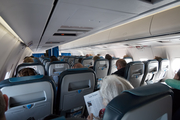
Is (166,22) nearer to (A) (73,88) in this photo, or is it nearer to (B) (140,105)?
(A) (73,88)

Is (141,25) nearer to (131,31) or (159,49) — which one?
(131,31)

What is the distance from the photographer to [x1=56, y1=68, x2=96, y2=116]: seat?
1.66 meters

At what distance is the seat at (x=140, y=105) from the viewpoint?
514 millimetres

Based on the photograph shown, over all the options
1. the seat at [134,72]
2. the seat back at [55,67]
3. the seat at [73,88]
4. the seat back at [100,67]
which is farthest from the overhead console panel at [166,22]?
the seat back at [55,67]

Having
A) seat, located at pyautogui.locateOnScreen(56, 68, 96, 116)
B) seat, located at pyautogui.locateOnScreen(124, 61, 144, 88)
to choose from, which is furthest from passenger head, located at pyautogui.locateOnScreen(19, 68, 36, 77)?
seat, located at pyautogui.locateOnScreen(124, 61, 144, 88)

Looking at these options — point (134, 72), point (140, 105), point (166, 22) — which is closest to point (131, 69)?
point (134, 72)

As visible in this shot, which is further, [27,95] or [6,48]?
[6,48]

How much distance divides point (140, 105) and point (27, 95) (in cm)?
132

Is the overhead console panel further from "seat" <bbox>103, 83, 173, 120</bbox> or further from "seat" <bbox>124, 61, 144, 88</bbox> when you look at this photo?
"seat" <bbox>103, 83, 173, 120</bbox>

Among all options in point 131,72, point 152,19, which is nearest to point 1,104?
point 131,72

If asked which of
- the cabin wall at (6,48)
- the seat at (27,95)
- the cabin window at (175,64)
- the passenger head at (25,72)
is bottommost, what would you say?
the cabin window at (175,64)

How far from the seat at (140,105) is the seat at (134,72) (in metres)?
1.95

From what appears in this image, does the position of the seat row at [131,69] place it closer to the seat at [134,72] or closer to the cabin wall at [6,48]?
the seat at [134,72]

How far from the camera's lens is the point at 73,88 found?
1816mm
